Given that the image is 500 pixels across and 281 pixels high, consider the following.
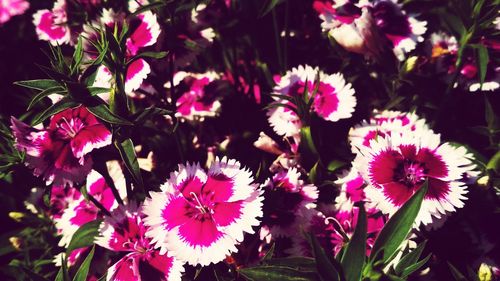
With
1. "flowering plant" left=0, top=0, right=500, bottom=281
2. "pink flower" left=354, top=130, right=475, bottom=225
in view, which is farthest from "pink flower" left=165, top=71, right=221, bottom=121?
"pink flower" left=354, top=130, right=475, bottom=225

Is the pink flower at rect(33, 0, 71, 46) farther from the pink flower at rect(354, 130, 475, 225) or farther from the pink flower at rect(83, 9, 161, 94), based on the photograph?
the pink flower at rect(354, 130, 475, 225)

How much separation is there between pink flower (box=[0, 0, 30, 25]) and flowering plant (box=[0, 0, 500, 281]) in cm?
51

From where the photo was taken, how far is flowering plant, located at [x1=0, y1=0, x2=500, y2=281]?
101cm

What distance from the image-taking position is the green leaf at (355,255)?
2.59 ft

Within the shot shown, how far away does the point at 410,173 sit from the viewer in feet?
3.57

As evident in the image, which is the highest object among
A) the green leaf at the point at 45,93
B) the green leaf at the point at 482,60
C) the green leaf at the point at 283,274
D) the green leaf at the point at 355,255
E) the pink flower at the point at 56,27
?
the green leaf at the point at 45,93

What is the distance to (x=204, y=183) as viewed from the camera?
1.12 meters

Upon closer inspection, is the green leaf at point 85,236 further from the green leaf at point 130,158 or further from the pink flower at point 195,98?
the pink flower at point 195,98

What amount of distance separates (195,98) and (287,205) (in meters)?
0.62

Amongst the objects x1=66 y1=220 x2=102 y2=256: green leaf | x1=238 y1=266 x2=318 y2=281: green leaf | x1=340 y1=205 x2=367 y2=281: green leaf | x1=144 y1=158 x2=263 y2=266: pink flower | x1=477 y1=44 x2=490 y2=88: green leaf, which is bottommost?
x1=66 y1=220 x2=102 y2=256: green leaf

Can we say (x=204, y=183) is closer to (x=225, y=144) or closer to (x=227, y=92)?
(x=225, y=144)

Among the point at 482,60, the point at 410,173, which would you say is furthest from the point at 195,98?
the point at 482,60

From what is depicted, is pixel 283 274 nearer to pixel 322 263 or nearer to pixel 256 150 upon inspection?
pixel 322 263

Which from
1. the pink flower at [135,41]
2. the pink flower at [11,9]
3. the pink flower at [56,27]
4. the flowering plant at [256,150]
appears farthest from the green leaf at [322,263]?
the pink flower at [11,9]
